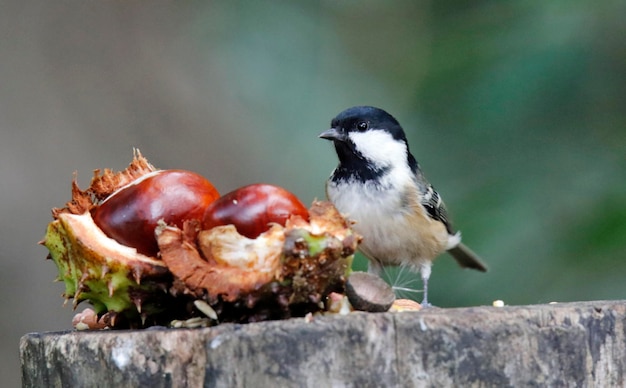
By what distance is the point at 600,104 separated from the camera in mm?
4098

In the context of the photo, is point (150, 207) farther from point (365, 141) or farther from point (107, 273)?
point (365, 141)

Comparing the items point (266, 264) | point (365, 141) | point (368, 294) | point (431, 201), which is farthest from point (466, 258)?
point (266, 264)

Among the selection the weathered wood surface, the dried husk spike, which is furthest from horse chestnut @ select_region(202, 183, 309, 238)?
the weathered wood surface

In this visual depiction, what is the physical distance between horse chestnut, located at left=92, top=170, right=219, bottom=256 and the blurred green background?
6.35ft

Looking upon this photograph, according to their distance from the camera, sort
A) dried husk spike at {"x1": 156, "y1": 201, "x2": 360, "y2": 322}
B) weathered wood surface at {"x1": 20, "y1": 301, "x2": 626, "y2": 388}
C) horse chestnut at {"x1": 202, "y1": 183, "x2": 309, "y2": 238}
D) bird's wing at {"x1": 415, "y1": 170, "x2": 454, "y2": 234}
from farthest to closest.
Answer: bird's wing at {"x1": 415, "y1": 170, "x2": 454, "y2": 234}
horse chestnut at {"x1": 202, "y1": 183, "x2": 309, "y2": 238}
dried husk spike at {"x1": 156, "y1": 201, "x2": 360, "y2": 322}
weathered wood surface at {"x1": 20, "y1": 301, "x2": 626, "y2": 388}

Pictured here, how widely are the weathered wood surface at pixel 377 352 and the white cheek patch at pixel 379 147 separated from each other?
170 centimetres

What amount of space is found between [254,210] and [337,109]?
2761 mm

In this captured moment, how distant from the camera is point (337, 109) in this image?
194 inches

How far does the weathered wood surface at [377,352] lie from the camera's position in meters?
1.91

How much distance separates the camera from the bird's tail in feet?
14.0

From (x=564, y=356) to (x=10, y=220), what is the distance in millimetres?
4449

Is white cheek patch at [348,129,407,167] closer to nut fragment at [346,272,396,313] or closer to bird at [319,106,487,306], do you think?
bird at [319,106,487,306]

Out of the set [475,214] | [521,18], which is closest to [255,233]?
[475,214]

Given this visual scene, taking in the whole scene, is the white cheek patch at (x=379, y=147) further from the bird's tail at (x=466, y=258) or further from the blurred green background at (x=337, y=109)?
the bird's tail at (x=466, y=258)
